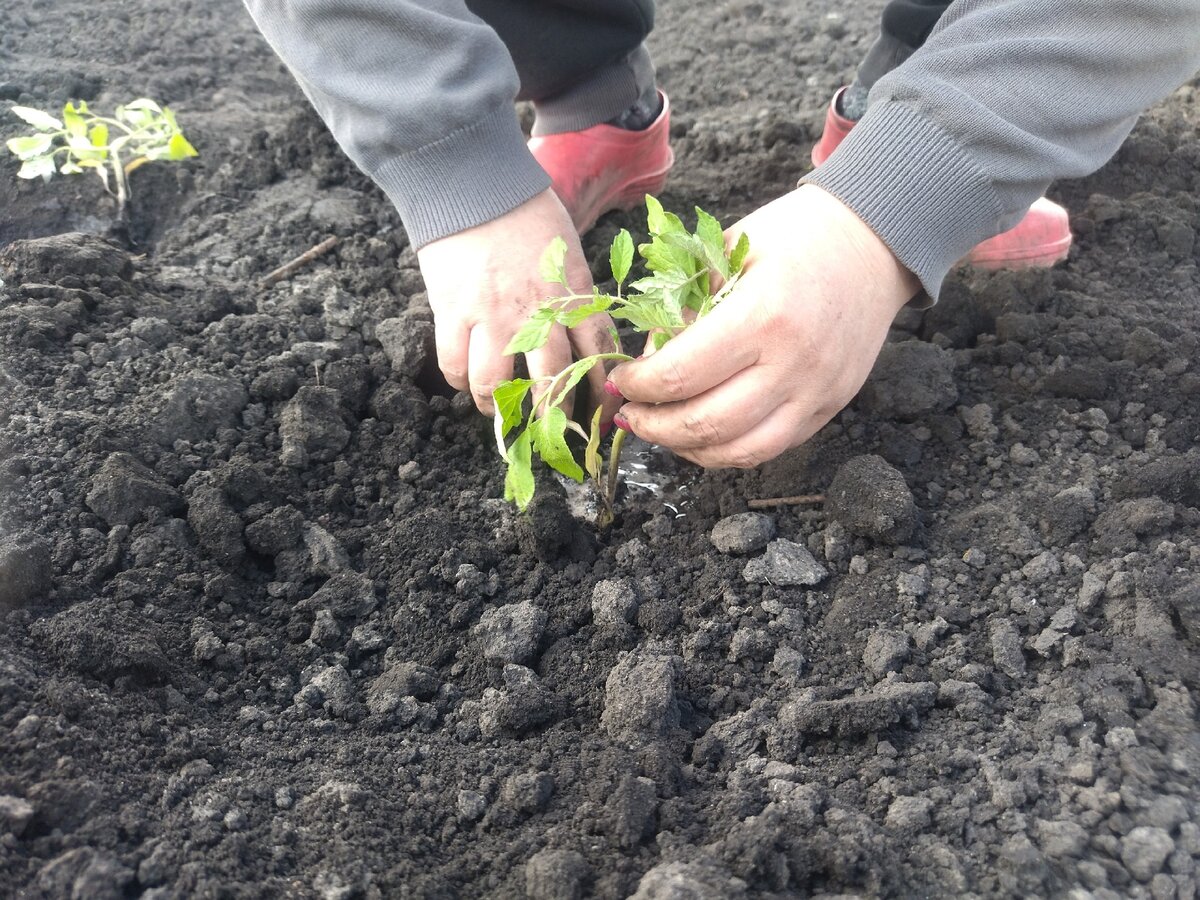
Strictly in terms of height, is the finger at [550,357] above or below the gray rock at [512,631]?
above

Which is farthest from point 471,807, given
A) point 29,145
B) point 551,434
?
point 29,145

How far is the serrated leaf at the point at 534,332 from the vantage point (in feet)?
5.36

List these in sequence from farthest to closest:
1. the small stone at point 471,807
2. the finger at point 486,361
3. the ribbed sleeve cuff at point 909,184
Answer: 1. the finger at point 486,361
2. the ribbed sleeve cuff at point 909,184
3. the small stone at point 471,807

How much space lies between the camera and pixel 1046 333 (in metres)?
2.41

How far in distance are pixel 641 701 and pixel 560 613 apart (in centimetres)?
31

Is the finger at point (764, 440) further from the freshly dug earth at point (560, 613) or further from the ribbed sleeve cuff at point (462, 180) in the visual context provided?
the ribbed sleeve cuff at point (462, 180)

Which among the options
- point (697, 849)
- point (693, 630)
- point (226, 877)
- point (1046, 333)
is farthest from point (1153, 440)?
point (226, 877)

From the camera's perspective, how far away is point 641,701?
1675 millimetres

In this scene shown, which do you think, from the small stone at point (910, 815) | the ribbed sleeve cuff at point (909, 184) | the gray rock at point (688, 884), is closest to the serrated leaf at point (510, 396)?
the ribbed sleeve cuff at point (909, 184)

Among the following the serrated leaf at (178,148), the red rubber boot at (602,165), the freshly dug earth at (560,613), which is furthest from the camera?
the serrated leaf at (178,148)

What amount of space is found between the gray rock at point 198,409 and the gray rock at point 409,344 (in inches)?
14.3

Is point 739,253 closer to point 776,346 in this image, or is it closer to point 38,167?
point 776,346

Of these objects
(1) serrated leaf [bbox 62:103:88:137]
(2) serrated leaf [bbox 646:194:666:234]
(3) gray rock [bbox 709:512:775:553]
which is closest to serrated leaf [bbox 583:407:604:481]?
(3) gray rock [bbox 709:512:775:553]

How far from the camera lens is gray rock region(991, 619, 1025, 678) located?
5.59ft
